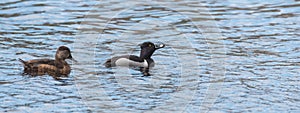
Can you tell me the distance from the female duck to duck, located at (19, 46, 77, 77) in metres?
0.93

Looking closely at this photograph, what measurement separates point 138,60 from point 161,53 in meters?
1.21

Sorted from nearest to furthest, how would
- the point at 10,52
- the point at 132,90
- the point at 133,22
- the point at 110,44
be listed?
the point at 132,90, the point at 10,52, the point at 110,44, the point at 133,22

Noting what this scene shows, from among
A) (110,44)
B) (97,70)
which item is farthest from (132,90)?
(110,44)

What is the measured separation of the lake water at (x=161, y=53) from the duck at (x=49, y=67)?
19cm

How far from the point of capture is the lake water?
1400 centimetres

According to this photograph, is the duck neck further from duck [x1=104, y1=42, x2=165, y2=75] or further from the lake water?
the lake water

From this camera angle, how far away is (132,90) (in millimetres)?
14797

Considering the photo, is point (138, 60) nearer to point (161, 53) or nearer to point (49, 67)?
point (161, 53)

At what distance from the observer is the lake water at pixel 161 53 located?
45.9 feet

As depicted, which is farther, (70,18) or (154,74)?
(70,18)

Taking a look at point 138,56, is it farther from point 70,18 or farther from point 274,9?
point 274,9

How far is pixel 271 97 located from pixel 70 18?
28.7ft

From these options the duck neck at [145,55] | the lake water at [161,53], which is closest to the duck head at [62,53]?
the lake water at [161,53]

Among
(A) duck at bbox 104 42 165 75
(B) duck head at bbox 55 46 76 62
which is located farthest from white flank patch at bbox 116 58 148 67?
(B) duck head at bbox 55 46 76 62
